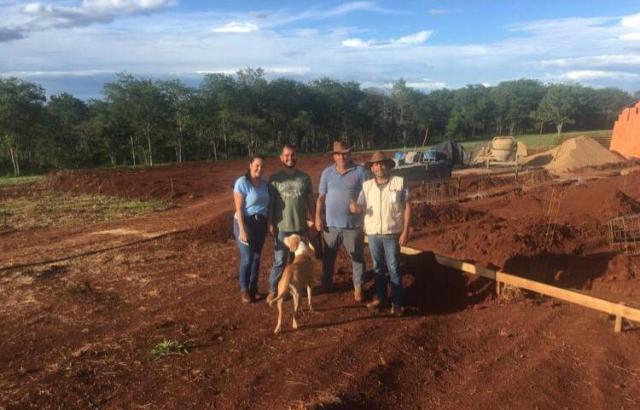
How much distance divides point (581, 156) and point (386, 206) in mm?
20570

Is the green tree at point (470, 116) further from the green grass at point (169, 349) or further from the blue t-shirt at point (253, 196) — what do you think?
the green grass at point (169, 349)

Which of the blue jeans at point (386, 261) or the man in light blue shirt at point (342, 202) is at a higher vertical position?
the man in light blue shirt at point (342, 202)

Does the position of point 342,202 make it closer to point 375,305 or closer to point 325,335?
point 375,305

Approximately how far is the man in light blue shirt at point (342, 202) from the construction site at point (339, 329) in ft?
2.59

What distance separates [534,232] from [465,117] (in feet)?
218

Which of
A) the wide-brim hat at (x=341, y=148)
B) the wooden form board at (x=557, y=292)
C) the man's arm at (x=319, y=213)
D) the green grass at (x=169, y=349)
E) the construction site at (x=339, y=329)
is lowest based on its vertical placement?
the construction site at (x=339, y=329)

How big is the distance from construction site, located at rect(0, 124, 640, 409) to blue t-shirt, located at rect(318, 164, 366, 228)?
1027mm

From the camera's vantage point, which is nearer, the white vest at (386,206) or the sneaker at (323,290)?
the white vest at (386,206)

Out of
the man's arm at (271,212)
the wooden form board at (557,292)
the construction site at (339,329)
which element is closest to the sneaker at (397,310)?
the construction site at (339,329)

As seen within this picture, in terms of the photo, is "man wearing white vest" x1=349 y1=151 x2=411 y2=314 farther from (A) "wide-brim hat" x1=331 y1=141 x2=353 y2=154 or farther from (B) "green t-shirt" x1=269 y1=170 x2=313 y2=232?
(B) "green t-shirt" x1=269 y1=170 x2=313 y2=232

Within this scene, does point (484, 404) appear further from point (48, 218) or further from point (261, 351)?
point (48, 218)

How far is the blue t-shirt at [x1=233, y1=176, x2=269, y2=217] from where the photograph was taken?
516cm

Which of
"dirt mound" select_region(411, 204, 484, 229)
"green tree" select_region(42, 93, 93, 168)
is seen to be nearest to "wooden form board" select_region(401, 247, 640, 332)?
"dirt mound" select_region(411, 204, 484, 229)

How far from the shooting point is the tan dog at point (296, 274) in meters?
4.79
